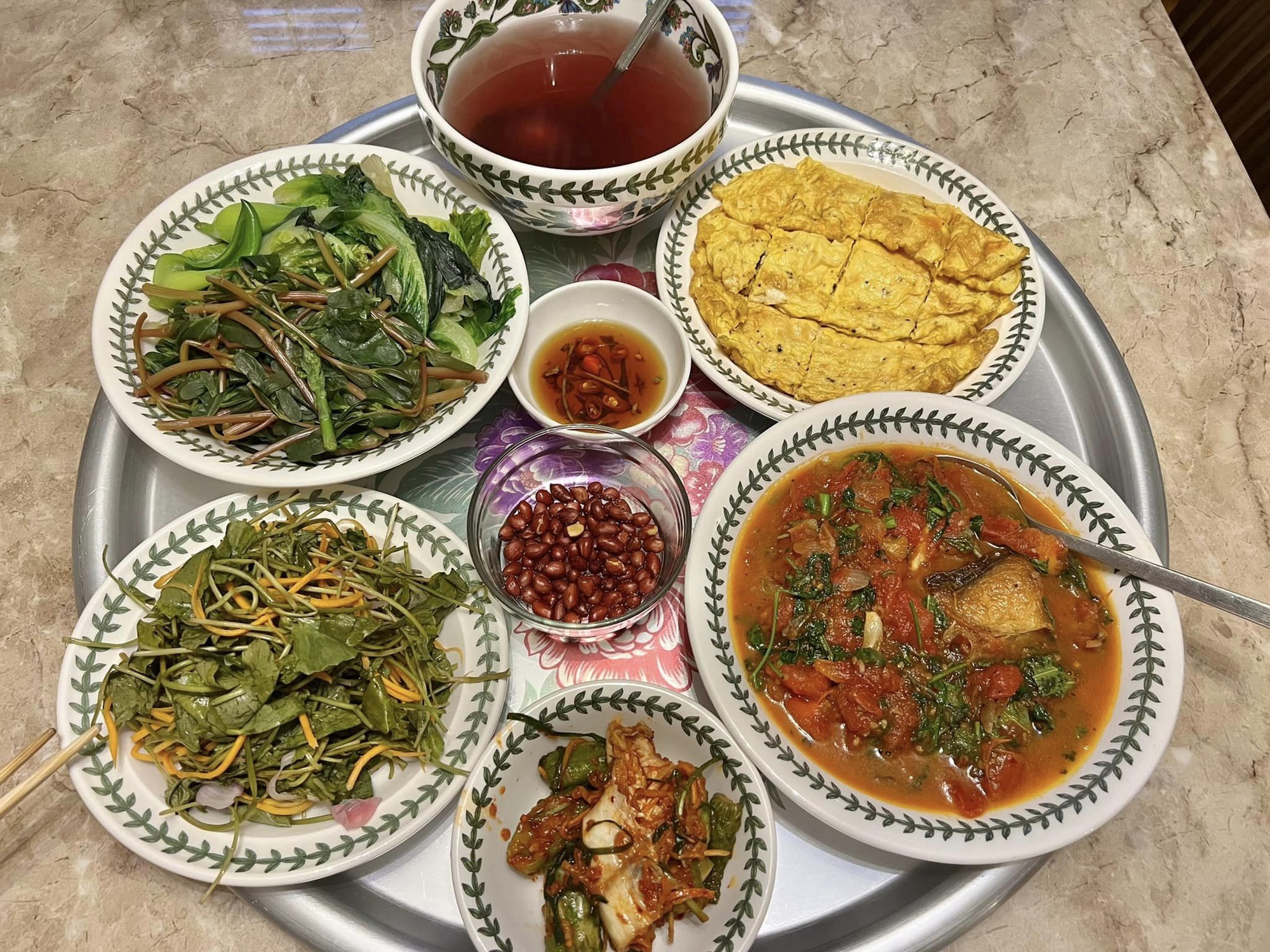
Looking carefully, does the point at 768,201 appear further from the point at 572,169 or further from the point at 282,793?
the point at 282,793

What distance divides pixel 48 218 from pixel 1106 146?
200 inches

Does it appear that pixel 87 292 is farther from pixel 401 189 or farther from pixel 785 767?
pixel 785 767

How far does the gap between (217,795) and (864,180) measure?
337 cm

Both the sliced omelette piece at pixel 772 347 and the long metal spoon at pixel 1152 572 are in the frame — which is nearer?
the long metal spoon at pixel 1152 572

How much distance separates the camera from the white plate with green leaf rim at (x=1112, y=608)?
2326 millimetres

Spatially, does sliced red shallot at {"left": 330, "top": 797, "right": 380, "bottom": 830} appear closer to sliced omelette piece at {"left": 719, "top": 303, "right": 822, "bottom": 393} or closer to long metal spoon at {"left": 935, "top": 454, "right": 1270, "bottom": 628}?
sliced omelette piece at {"left": 719, "top": 303, "right": 822, "bottom": 393}

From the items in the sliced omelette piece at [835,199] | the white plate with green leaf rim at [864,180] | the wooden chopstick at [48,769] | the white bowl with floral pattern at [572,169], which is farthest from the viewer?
the sliced omelette piece at [835,199]

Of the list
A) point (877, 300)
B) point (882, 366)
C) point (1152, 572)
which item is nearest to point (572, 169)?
point (877, 300)

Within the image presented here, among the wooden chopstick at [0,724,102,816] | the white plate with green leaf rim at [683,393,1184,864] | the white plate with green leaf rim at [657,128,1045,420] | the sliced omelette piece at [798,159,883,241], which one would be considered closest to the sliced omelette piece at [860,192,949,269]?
the sliced omelette piece at [798,159,883,241]

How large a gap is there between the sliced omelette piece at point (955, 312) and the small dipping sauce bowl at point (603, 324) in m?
0.97

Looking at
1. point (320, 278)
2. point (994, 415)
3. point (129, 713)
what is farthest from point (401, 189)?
point (994, 415)

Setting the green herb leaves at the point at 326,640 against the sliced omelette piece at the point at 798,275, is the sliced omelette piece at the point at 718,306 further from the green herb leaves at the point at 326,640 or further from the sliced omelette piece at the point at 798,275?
the green herb leaves at the point at 326,640

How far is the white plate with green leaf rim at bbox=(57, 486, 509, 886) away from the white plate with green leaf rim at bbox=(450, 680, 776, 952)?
0.45 feet

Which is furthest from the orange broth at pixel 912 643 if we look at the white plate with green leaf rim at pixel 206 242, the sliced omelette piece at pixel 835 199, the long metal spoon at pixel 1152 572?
the white plate with green leaf rim at pixel 206 242
